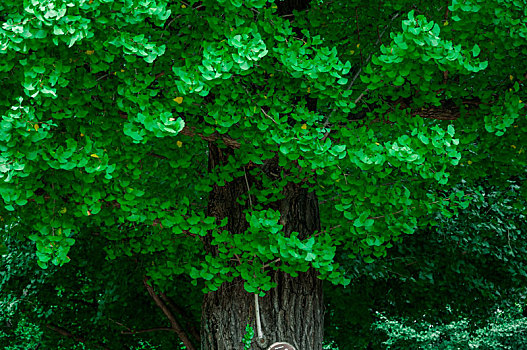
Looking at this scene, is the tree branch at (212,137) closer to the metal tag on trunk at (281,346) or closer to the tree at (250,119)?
the tree at (250,119)

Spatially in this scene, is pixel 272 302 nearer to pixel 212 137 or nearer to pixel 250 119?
pixel 212 137

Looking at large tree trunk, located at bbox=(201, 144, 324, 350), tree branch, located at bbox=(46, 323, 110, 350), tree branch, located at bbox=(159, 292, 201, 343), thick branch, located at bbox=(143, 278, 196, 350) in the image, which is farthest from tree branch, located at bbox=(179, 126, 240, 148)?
tree branch, located at bbox=(46, 323, 110, 350)

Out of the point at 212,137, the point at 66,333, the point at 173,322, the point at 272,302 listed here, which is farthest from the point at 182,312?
the point at 212,137

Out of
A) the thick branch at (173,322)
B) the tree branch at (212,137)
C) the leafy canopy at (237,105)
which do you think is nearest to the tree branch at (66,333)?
the thick branch at (173,322)

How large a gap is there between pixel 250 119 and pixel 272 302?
1.84 metres

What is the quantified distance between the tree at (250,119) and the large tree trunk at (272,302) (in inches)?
0.5

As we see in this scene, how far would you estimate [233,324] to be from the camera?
531 centimetres

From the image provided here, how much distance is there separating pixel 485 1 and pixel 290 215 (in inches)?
92.8

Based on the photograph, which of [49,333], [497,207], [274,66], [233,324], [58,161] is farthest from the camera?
[49,333]

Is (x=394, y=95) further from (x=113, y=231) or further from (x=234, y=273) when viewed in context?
(x=113, y=231)

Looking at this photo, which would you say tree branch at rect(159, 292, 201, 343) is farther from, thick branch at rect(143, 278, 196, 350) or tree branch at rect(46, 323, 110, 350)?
tree branch at rect(46, 323, 110, 350)

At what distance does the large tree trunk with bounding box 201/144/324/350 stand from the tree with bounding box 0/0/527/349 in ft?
0.04

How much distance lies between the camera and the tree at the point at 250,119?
353 cm

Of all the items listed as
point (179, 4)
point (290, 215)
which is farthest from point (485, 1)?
point (290, 215)
